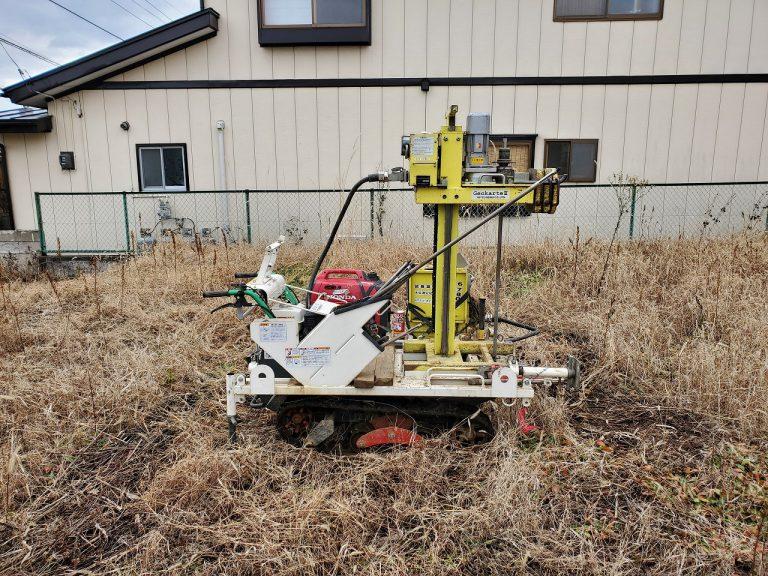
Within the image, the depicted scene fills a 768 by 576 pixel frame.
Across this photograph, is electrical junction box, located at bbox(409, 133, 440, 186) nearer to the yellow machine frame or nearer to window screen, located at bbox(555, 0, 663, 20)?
the yellow machine frame

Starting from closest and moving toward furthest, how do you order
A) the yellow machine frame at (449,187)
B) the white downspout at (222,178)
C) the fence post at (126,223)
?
the yellow machine frame at (449,187)
the fence post at (126,223)
the white downspout at (222,178)

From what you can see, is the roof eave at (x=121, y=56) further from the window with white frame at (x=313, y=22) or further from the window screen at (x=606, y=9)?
the window screen at (x=606, y=9)

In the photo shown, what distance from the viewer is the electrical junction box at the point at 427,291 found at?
363 centimetres

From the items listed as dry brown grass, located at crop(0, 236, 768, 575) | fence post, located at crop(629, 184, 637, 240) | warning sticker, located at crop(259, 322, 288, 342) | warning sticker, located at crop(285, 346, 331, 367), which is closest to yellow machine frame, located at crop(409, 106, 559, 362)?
warning sticker, located at crop(285, 346, 331, 367)

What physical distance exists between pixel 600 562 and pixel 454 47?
8064 mm

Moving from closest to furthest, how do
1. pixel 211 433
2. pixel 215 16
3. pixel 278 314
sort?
pixel 278 314
pixel 211 433
pixel 215 16

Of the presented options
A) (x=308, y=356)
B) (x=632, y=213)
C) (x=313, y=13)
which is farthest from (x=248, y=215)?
(x=308, y=356)

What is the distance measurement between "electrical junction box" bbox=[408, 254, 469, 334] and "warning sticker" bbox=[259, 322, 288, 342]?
3.58 feet

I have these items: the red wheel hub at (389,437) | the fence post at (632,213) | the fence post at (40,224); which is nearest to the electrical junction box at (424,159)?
the red wheel hub at (389,437)

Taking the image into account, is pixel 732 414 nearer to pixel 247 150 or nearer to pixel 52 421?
pixel 52 421

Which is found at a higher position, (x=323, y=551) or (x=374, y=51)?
(x=374, y=51)

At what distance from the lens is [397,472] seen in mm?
2766

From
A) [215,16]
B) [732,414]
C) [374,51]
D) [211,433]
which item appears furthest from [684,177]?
[211,433]

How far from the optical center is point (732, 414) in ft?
10.6
